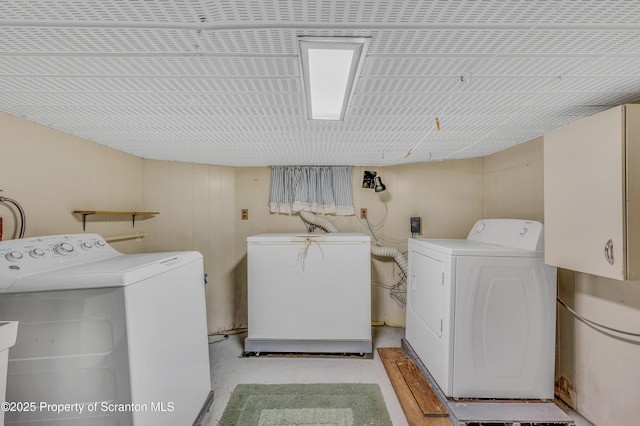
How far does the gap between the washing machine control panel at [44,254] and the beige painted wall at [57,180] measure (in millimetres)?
344

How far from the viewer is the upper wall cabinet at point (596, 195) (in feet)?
4.01

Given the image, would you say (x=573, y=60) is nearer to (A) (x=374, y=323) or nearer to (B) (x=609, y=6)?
(B) (x=609, y=6)

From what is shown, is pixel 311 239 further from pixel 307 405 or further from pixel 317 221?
pixel 307 405

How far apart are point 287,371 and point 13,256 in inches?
76.6

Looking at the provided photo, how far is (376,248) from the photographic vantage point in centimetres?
309

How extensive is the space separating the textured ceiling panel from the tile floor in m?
1.95

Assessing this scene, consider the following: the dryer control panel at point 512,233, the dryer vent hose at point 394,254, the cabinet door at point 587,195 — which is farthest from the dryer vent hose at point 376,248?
the cabinet door at point 587,195

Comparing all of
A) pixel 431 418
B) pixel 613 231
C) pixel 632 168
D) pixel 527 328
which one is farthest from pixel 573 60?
pixel 431 418

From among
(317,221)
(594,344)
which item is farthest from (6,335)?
(594,344)

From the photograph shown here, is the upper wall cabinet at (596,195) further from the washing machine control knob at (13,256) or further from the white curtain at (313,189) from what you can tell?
the washing machine control knob at (13,256)

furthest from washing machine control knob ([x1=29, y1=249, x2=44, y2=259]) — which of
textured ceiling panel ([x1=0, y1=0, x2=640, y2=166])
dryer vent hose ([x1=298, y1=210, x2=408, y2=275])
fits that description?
dryer vent hose ([x1=298, y1=210, x2=408, y2=275])

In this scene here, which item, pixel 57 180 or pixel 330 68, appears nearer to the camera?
pixel 330 68

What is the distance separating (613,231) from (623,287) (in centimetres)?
59

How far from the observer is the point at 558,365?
200cm
